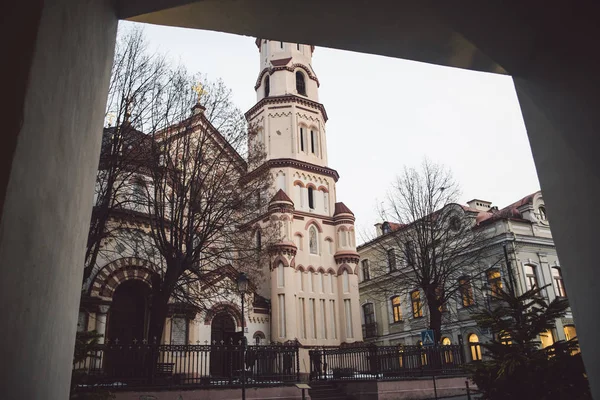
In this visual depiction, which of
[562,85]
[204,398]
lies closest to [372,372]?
[204,398]

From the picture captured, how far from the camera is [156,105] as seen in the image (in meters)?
15.0

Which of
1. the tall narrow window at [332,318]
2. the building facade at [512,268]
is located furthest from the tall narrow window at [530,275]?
the tall narrow window at [332,318]

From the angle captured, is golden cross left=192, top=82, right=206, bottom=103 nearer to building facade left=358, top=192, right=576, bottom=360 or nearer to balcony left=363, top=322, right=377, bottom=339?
building facade left=358, top=192, right=576, bottom=360

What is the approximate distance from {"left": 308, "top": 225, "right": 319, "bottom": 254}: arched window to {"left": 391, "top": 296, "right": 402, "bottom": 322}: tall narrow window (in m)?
9.41

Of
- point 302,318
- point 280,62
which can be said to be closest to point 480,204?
point 302,318

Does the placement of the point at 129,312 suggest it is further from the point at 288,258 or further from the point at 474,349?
the point at 474,349

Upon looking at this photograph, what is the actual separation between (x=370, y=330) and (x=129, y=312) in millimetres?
24845

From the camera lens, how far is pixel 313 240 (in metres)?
32.6

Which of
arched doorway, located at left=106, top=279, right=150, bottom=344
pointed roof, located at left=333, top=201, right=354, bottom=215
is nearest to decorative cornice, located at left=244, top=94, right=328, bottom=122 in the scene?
pointed roof, located at left=333, top=201, right=354, bottom=215

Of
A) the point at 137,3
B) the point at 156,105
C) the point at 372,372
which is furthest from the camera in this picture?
the point at 372,372

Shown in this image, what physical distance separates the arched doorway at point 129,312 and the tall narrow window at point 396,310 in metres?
22.4

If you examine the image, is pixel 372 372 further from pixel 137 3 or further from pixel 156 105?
pixel 137 3

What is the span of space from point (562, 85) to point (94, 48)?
3.18m

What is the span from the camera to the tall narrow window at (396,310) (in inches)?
1460
